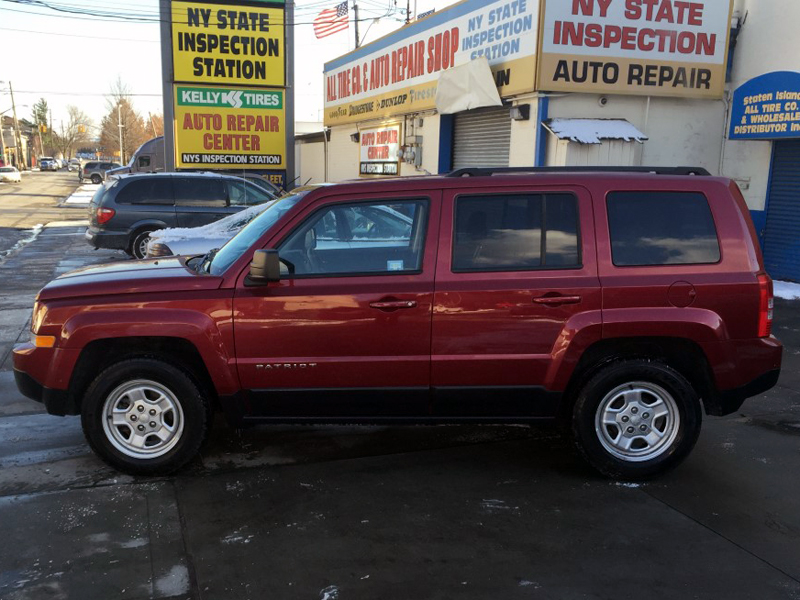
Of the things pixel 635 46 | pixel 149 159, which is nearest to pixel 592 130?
pixel 635 46

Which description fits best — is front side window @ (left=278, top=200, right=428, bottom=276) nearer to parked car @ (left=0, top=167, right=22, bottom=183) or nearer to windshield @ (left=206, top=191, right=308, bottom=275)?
windshield @ (left=206, top=191, right=308, bottom=275)

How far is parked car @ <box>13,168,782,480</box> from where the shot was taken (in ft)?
13.9

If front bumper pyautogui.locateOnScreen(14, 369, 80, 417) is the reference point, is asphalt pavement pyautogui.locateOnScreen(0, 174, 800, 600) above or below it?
below

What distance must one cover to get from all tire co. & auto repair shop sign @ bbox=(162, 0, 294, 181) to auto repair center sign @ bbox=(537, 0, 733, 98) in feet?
32.5

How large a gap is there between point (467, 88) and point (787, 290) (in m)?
6.59

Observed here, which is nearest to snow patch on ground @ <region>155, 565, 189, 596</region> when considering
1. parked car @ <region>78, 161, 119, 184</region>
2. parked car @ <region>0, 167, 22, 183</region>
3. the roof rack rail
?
the roof rack rail

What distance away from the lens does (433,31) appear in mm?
15742

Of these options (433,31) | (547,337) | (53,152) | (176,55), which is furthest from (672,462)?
(53,152)

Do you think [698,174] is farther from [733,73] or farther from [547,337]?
[733,73]

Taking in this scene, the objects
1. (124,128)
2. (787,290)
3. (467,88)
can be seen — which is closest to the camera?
(787,290)

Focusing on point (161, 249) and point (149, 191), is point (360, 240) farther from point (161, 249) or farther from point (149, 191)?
point (149, 191)

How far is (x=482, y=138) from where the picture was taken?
14.6m

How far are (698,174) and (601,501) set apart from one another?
2.16m

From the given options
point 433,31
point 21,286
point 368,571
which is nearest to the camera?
point 368,571
